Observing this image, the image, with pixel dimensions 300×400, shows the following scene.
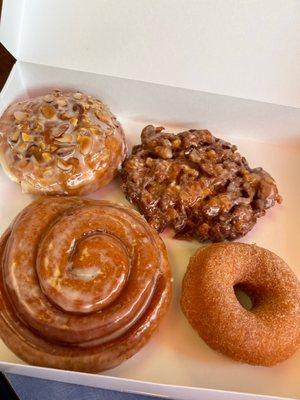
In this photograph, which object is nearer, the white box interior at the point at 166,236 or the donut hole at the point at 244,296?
the white box interior at the point at 166,236

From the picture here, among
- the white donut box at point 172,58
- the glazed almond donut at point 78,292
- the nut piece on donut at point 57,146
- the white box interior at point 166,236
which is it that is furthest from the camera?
the white donut box at point 172,58

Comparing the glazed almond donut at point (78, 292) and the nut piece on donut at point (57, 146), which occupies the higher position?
the nut piece on donut at point (57, 146)

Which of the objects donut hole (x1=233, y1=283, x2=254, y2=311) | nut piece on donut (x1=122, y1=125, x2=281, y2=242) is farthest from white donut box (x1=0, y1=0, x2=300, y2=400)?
donut hole (x1=233, y1=283, x2=254, y2=311)

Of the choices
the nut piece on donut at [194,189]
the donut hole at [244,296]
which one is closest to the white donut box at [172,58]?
the nut piece on donut at [194,189]

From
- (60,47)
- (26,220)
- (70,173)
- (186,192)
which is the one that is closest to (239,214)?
(186,192)

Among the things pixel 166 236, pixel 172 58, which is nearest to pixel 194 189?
pixel 166 236

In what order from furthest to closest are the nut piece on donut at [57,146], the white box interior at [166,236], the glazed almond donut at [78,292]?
the nut piece on donut at [57,146] → the white box interior at [166,236] → the glazed almond donut at [78,292]

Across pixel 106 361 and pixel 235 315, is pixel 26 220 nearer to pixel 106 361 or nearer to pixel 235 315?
pixel 106 361

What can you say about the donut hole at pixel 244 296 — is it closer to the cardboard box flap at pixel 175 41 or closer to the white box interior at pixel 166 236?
the white box interior at pixel 166 236
